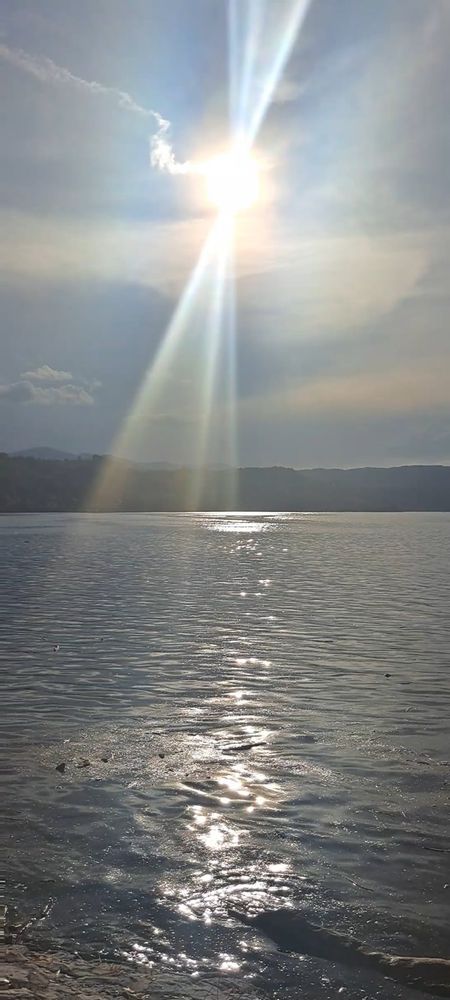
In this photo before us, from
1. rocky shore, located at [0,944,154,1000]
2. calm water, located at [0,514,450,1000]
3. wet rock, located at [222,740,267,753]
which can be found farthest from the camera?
wet rock, located at [222,740,267,753]

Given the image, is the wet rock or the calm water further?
the wet rock

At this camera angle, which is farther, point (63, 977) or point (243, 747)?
point (243, 747)

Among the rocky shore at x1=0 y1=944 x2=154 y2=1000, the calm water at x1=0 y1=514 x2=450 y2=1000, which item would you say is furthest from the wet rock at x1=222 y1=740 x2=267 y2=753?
the rocky shore at x1=0 y1=944 x2=154 y2=1000

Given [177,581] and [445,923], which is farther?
[177,581]

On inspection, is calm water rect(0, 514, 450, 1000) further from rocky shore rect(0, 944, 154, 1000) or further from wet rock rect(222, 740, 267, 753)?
rocky shore rect(0, 944, 154, 1000)

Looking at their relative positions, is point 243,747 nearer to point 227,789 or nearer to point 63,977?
point 227,789

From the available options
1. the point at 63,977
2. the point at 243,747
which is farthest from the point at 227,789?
the point at 63,977

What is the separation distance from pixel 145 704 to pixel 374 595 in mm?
22414

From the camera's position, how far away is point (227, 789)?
39.7 feet

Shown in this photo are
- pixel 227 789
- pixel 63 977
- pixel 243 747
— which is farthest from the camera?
pixel 243 747

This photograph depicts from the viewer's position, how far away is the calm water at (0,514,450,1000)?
809 cm

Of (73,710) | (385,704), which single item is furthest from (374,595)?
(73,710)

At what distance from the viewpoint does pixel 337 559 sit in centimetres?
6275

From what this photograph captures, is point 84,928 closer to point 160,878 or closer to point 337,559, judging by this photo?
point 160,878
